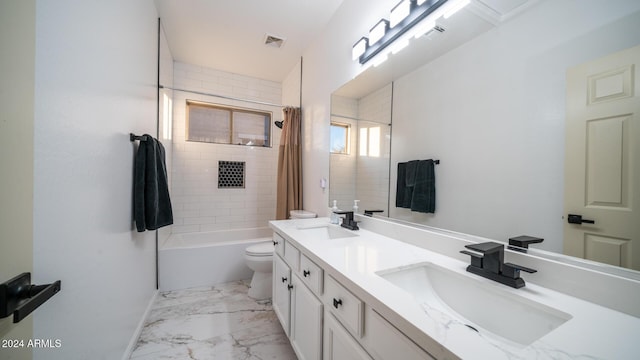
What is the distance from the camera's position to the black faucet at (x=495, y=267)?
0.72 meters

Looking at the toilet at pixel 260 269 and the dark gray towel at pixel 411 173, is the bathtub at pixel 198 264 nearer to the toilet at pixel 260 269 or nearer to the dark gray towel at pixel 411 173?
the toilet at pixel 260 269

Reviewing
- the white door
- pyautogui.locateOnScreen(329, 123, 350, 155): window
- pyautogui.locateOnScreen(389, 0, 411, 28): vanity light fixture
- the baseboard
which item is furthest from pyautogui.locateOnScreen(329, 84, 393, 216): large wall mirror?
the baseboard

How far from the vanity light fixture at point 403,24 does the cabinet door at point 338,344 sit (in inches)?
55.9

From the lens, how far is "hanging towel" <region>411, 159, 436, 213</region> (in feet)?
3.71

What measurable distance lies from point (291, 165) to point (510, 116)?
2290mm

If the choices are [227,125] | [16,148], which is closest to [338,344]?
[16,148]

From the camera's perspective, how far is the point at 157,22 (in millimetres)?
2127

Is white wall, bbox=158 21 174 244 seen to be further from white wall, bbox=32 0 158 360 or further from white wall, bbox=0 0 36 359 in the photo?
white wall, bbox=0 0 36 359

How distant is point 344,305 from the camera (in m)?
0.81

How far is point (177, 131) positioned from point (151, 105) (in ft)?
3.77

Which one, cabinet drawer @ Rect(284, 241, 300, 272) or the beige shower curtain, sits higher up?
the beige shower curtain

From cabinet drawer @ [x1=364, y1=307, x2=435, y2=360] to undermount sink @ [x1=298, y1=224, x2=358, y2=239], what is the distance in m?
0.83

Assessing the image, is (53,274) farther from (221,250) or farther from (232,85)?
(232,85)

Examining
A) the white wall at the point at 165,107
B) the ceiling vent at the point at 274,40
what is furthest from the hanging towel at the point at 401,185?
the white wall at the point at 165,107
